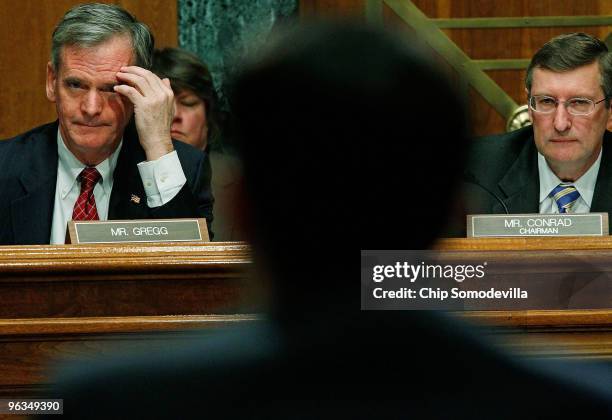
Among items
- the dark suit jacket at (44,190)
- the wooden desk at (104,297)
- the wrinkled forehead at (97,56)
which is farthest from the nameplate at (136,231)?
the wrinkled forehead at (97,56)

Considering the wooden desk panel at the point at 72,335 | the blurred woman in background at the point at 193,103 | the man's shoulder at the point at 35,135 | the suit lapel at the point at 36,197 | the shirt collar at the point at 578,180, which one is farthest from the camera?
the blurred woman in background at the point at 193,103

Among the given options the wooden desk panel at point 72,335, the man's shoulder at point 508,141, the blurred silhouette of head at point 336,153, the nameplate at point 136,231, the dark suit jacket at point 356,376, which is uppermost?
the man's shoulder at point 508,141

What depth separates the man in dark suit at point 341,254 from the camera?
592mm

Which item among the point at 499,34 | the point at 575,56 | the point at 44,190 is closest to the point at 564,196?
the point at 575,56

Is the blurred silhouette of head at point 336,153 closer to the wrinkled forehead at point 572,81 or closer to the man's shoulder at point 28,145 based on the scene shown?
the man's shoulder at point 28,145

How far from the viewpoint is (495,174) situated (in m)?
2.67

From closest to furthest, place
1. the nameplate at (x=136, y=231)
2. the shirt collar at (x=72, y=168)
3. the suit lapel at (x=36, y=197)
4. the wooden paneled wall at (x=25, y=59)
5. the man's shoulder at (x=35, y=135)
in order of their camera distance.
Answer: the nameplate at (x=136, y=231), the suit lapel at (x=36, y=197), the shirt collar at (x=72, y=168), the man's shoulder at (x=35, y=135), the wooden paneled wall at (x=25, y=59)

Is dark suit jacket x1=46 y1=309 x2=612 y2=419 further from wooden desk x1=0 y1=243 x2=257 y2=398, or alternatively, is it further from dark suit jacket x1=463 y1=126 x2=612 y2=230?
dark suit jacket x1=463 y1=126 x2=612 y2=230

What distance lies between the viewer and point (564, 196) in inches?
103

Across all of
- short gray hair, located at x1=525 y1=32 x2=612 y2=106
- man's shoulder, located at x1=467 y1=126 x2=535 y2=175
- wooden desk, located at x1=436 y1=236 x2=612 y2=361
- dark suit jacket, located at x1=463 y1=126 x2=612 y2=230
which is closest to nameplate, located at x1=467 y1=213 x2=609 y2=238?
Answer: wooden desk, located at x1=436 y1=236 x2=612 y2=361

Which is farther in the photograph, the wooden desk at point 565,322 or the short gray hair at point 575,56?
the short gray hair at point 575,56

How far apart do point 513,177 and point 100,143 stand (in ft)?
3.19

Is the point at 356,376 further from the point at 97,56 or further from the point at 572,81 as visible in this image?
the point at 572,81

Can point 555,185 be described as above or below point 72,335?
above
